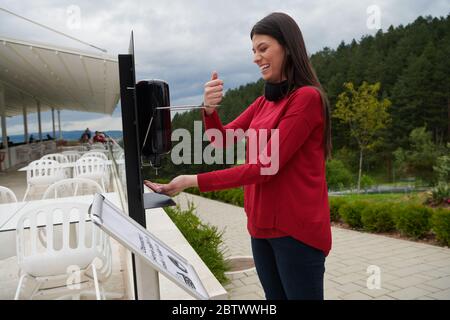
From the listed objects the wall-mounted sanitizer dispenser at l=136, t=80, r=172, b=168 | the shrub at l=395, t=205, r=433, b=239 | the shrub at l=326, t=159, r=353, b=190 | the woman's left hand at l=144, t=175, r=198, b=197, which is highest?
the wall-mounted sanitizer dispenser at l=136, t=80, r=172, b=168

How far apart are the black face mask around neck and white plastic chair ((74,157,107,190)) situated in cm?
451

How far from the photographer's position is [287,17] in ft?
3.80

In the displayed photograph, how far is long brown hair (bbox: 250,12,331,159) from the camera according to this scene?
1.15 metres

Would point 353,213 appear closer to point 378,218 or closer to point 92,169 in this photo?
point 378,218

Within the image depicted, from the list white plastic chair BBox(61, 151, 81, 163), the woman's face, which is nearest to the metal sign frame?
the woman's face

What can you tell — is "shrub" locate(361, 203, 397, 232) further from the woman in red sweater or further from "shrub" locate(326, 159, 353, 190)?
"shrub" locate(326, 159, 353, 190)

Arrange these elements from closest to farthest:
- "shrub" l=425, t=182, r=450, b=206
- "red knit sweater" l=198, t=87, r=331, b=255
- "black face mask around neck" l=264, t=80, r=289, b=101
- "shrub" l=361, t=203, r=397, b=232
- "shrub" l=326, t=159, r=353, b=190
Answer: "red knit sweater" l=198, t=87, r=331, b=255
"black face mask around neck" l=264, t=80, r=289, b=101
"shrub" l=361, t=203, r=397, b=232
"shrub" l=425, t=182, r=450, b=206
"shrub" l=326, t=159, r=353, b=190

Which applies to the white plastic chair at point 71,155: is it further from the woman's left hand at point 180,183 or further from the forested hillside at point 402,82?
the forested hillside at point 402,82

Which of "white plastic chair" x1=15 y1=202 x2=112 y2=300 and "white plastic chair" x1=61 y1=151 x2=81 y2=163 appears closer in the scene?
"white plastic chair" x1=15 y1=202 x2=112 y2=300

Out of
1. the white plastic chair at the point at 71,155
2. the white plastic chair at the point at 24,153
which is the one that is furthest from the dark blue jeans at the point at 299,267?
the white plastic chair at the point at 24,153

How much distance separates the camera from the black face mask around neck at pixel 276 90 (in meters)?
1.19

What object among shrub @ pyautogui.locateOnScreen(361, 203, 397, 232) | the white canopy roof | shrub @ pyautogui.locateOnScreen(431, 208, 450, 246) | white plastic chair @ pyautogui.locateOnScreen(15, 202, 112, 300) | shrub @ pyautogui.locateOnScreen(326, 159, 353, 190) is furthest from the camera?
shrub @ pyautogui.locateOnScreen(326, 159, 353, 190)
